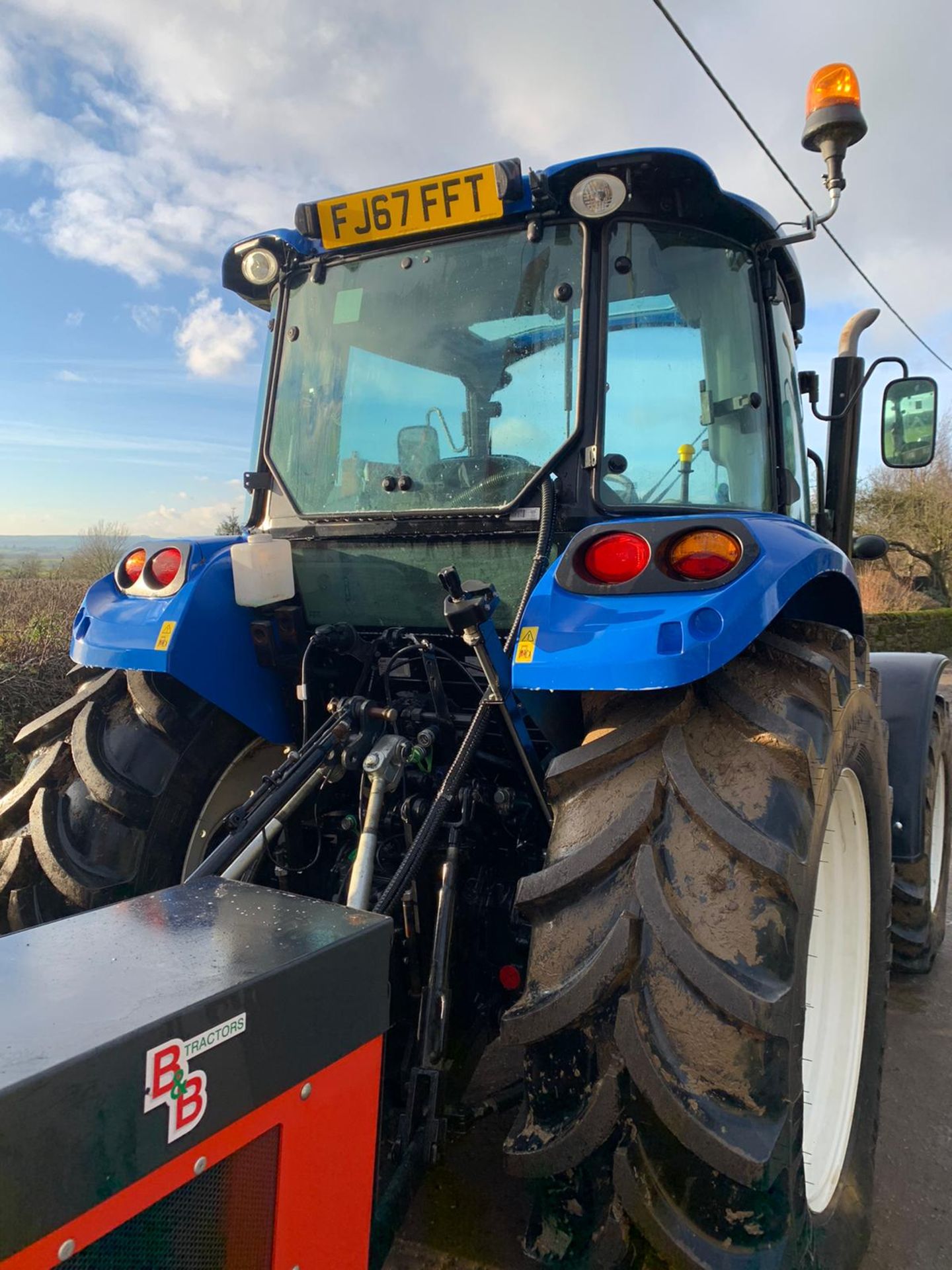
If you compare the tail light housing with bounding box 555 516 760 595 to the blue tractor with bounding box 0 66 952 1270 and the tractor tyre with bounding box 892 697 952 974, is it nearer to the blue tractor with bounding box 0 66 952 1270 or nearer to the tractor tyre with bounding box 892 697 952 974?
the blue tractor with bounding box 0 66 952 1270

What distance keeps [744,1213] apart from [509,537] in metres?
1.47

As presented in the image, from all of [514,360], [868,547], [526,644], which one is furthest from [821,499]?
[526,644]

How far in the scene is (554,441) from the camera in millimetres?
2174

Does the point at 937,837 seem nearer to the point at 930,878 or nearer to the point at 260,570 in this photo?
the point at 930,878

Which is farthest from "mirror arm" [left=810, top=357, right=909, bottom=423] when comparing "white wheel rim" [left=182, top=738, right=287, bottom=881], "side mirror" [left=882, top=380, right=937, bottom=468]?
"white wheel rim" [left=182, top=738, right=287, bottom=881]

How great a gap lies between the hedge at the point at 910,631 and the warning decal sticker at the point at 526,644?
15148mm

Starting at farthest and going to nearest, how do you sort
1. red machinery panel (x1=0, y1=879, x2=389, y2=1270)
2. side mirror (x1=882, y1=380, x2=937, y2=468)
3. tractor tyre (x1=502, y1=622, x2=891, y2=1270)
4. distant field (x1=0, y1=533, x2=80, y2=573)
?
1. distant field (x1=0, y1=533, x2=80, y2=573)
2. side mirror (x1=882, y1=380, x2=937, y2=468)
3. tractor tyre (x1=502, y1=622, x2=891, y2=1270)
4. red machinery panel (x1=0, y1=879, x2=389, y2=1270)

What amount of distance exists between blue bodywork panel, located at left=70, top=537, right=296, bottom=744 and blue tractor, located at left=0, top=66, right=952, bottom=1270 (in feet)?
0.04

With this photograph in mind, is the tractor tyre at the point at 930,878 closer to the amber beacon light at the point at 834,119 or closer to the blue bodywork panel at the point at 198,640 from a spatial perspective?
the amber beacon light at the point at 834,119

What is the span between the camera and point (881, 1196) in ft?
7.19

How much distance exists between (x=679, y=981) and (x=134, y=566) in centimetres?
186

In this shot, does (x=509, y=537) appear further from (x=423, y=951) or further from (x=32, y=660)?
(x=32, y=660)

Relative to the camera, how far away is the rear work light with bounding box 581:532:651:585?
1716mm

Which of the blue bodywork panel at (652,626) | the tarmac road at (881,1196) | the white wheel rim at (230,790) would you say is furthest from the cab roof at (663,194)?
the tarmac road at (881,1196)
